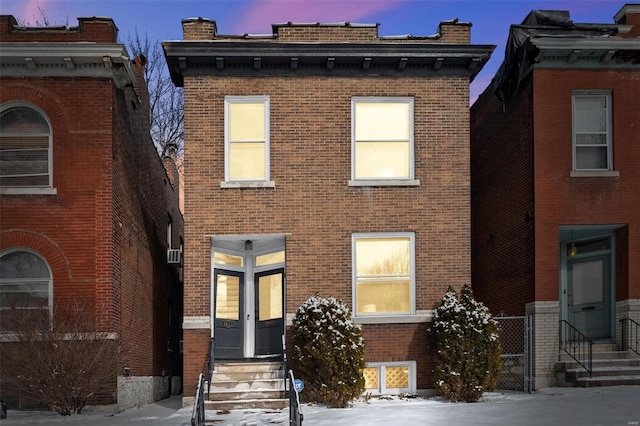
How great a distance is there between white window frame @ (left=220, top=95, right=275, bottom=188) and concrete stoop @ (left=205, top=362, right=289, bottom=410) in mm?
3925

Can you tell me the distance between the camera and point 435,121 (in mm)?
16500

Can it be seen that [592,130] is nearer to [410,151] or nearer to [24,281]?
[410,151]

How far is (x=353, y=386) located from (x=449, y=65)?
7506mm

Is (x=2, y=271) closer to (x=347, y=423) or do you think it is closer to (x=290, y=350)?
(x=290, y=350)

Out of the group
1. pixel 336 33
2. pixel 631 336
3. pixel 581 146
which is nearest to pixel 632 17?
pixel 581 146

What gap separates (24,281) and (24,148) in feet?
9.18

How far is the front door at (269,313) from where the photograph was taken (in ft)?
54.1

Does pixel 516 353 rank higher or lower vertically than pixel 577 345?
lower

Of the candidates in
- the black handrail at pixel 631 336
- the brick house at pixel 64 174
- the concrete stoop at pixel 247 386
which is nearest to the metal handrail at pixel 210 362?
the concrete stoop at pixel 247 386

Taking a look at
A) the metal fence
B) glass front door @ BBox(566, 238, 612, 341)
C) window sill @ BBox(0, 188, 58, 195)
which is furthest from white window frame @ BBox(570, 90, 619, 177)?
window sill @ BBox(0, 188, 58, 195)

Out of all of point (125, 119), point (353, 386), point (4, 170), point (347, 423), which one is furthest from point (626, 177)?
point (4, 170)

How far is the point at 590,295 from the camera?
56.7ft

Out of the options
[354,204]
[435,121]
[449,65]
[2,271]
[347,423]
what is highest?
[449,65]

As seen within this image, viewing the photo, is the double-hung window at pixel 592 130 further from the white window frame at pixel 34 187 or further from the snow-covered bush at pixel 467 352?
the white window frame at pixel 34 187
